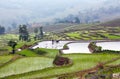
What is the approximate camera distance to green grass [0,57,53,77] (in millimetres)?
41237

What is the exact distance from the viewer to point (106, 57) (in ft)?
158

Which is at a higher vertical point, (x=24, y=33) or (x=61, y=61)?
(x=61, y=61)

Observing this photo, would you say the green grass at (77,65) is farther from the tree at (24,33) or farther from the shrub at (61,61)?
the tree at (24,33)

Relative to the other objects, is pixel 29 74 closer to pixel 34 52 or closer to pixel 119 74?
pixel 119 74

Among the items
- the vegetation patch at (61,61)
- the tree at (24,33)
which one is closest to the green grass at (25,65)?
the vegetation patch at (61,61)

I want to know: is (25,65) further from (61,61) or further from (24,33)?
(24,33)

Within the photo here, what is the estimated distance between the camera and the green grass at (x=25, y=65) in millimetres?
41237

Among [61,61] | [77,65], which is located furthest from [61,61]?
[77,65]

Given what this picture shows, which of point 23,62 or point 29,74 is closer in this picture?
point 29,74

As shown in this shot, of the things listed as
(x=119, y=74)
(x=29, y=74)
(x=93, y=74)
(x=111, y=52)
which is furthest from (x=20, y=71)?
(x=111, y=52)

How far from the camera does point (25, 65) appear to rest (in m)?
44.7

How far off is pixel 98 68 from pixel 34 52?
24.1m

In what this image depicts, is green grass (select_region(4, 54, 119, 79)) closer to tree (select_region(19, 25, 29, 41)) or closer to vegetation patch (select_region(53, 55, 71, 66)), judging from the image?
vegetation patch (select_region(53, 55, 71, 66))

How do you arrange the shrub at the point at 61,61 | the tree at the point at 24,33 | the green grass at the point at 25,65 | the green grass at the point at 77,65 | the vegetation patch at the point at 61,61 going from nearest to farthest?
the green grass at the point at 77,65, the green grass at the point at 25,65, the vegetation patch at the point at 61,61, the shrub at the point at 61,61, the tree at the point at 24,33
